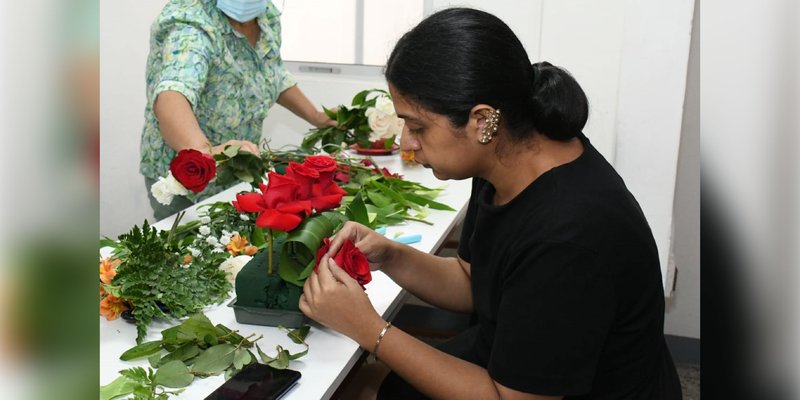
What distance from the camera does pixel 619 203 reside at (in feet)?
4.56

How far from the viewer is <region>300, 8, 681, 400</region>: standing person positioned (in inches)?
51.0

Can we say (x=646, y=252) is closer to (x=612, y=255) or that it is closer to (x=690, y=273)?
Result: (x=612, y=255)

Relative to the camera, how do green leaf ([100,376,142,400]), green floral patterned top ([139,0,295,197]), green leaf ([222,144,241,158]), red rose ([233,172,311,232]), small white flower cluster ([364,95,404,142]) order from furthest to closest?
small white flower cluster ([364,95,404,142]) → green floral patterned top ([139,0,295,197]) → green leaf ([222,144,241,158]) → red rose ([233,172,311,232]) → green leaf ([100,376,142,400])

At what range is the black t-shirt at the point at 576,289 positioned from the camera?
1287 mm

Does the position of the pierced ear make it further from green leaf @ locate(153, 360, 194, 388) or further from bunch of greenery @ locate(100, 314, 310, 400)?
green leaf @ locate(153, 360, 194, 388)

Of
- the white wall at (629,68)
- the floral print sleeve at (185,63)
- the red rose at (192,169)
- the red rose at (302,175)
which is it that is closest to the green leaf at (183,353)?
the red rose at (302,175)

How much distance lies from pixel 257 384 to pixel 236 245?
65cm

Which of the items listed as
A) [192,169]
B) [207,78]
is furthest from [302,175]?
[207,78]

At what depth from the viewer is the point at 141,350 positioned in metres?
1.37

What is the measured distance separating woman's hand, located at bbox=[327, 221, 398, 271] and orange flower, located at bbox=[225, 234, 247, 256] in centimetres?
32

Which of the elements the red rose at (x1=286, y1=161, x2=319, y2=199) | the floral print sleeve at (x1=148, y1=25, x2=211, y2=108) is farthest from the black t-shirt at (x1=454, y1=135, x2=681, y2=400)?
the floral print sleeve at (x1=148, y1=25, x2=211, y2=108)

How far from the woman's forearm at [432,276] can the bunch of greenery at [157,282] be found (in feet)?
1.30

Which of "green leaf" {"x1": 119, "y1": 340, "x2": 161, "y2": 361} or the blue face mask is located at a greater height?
the blue face mask
